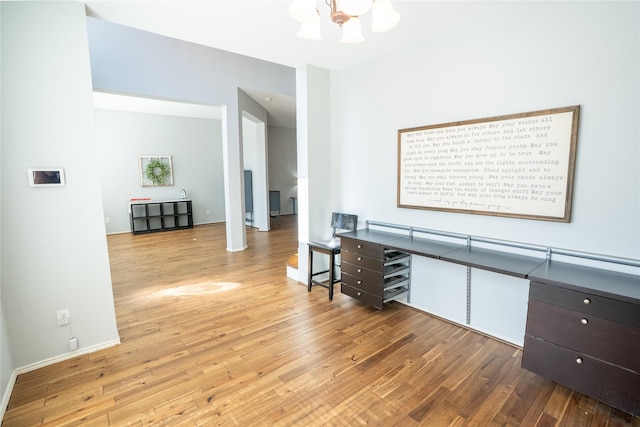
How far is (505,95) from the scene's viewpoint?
2336 mm

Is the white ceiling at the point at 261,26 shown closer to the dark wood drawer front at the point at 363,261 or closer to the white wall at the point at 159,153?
the dark wood drawer front at the point at 363,261

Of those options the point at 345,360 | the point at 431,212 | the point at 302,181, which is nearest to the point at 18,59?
the point at 302,181

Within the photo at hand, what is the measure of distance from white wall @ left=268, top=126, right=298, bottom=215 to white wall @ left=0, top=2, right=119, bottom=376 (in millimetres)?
7197

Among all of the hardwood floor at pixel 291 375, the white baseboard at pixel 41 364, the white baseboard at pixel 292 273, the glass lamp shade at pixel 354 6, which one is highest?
the glass lamp shade at pixel 354 6

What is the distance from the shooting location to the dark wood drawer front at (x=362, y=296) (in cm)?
291

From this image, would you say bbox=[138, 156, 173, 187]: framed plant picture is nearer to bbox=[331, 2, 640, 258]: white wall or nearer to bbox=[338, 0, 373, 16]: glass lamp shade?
bbox=[331, 2, 640, 258]: white wall

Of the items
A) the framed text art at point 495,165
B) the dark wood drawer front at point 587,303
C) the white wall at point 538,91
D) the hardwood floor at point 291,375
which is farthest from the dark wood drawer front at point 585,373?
the framed text art at point 495,165

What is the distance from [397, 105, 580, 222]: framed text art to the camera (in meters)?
2.10

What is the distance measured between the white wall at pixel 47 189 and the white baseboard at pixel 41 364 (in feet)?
0.06

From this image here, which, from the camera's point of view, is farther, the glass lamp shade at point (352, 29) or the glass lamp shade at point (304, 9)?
the glass lamp shade at point (352, 29)

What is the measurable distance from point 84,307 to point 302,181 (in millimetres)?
2387

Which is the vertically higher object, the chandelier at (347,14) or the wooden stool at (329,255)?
the chandelier at (347,14)

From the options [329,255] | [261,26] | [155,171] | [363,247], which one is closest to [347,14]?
[261,26]

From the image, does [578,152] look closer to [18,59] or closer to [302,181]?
[302,181]
